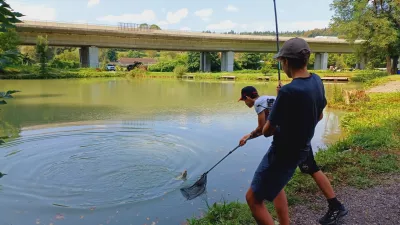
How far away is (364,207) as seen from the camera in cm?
376

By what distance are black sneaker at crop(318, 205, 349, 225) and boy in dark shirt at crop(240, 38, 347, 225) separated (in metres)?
1.00

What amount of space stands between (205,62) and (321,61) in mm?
20142

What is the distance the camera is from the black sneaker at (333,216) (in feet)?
11.0

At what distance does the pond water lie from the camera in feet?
15.3

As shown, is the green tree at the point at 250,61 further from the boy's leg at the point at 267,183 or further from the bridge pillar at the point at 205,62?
the boy's leg at the point at 267,183

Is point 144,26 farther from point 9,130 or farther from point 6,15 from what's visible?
point 6,15

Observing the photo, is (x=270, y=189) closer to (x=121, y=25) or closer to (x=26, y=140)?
(x=26, y=140)

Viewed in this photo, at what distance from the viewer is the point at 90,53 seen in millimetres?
43375

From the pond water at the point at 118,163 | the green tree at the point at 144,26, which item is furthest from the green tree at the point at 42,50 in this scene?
the pond water at the point at 118,163

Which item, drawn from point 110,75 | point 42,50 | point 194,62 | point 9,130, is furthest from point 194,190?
point 194,62

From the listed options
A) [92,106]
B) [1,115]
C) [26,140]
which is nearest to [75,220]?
[26,140]

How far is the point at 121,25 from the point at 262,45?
2039 cm

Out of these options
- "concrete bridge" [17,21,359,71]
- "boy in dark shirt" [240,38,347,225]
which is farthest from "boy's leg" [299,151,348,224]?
"concrete bridge" [17,21,359,71]

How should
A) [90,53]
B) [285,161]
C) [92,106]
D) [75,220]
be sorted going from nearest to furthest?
[285,161], [75,220], [92,106], [90,53]
